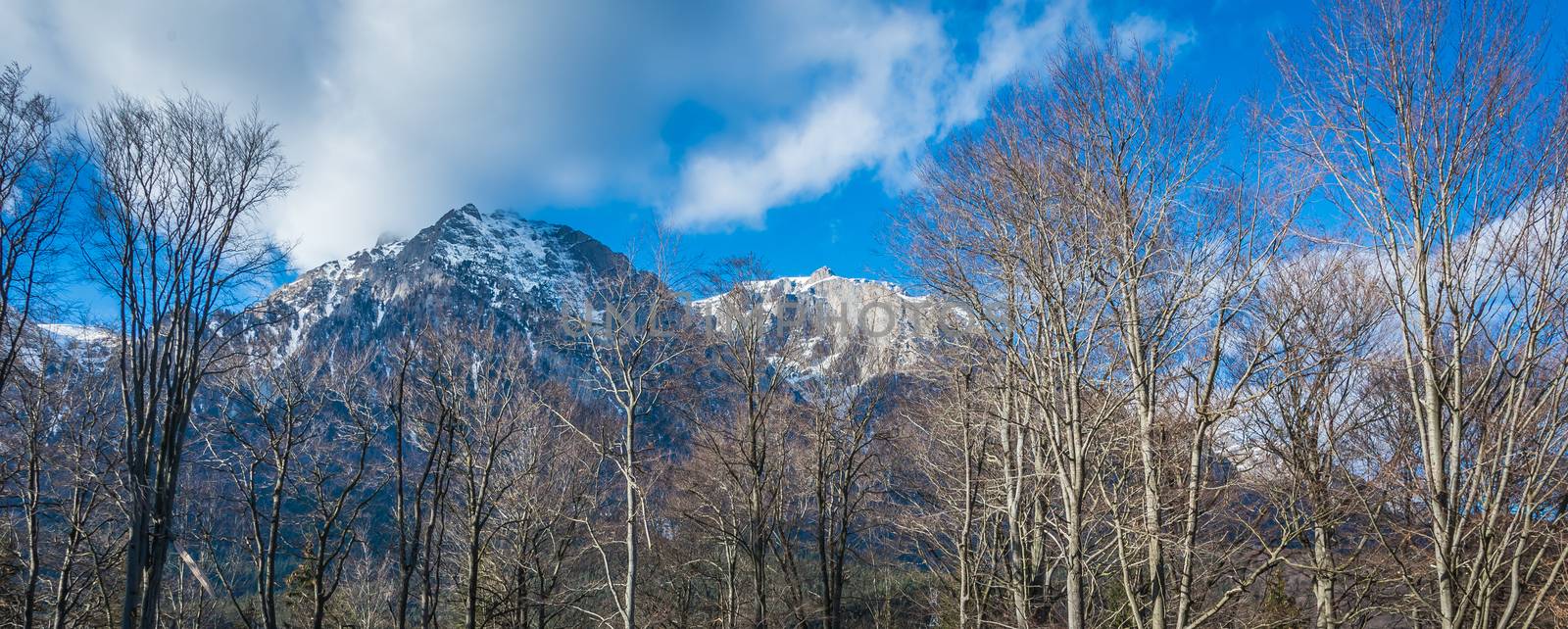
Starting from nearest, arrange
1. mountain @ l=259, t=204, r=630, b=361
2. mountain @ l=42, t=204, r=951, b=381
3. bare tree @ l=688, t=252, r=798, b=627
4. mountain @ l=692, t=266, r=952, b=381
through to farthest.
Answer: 1. mountain @ l=692, t=266, r=952, b=381
2. bare tree @ l=688, t=252, r=798, b=627
3. mountain @ l=42, t=204, r=951, b=381
4. mountain @ l=259, t=204, r=630, b=361

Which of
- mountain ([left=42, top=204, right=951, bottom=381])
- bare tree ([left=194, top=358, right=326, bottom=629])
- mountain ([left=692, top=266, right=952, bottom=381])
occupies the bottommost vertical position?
bare tree ([left=194, top=358, right=326, bottom=629])

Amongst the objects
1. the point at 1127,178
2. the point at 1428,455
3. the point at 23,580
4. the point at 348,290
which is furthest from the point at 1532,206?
the point at 348,290

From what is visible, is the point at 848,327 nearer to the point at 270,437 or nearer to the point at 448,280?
the point at 270,437


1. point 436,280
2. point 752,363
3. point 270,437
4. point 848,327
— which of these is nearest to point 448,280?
point 436,280

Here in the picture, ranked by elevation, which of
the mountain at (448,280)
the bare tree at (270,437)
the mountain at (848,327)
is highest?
the mountain at (448,280)

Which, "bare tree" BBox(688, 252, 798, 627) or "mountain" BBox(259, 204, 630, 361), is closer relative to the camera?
"bare tree" BBox(688, 252, 798, 627)

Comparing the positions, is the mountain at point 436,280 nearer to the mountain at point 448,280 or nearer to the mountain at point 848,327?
the mountain at point 448,280

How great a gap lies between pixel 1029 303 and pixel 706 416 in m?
13.5

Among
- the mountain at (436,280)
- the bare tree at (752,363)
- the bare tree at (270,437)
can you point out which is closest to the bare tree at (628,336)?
the bare tree at (752,363)

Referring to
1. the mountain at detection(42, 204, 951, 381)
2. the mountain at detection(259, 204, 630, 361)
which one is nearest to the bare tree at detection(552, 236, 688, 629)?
the mountain at detection(42, 204, 951, 381)

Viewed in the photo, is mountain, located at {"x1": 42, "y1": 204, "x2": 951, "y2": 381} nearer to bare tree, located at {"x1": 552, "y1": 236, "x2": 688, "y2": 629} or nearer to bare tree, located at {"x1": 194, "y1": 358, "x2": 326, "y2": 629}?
bare tree, located at {"x1": 194, "y1": 358, "x2": 326, "y2": 629}

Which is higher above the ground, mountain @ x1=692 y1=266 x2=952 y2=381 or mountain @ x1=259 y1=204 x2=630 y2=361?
mountain @ x1=259 y1=204 x2=630 y2=361

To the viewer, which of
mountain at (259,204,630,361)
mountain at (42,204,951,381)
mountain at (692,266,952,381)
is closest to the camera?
mountain at (692,266,952,381)

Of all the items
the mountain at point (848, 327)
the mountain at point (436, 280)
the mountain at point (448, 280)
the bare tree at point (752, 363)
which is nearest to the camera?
the mountain at point (848, 327)
